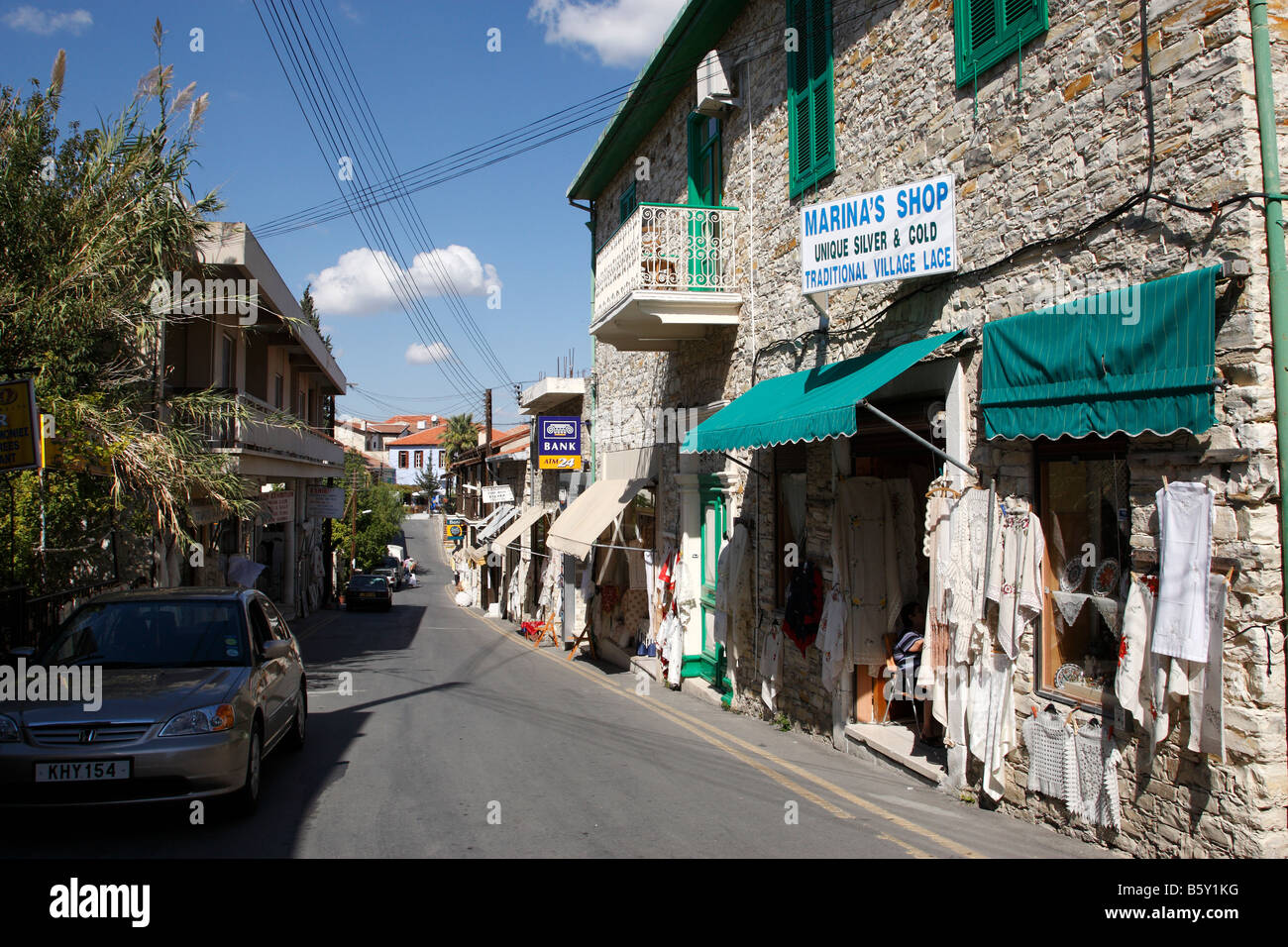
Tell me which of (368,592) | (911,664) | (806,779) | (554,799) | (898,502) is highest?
(898,502)

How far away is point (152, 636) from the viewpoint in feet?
22.6

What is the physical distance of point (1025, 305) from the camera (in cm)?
641

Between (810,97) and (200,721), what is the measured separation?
8.62 m

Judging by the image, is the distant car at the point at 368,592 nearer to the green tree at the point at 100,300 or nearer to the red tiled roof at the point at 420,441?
the green tree at the point at 100,300

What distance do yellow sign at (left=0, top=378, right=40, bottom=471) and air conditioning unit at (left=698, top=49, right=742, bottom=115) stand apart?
8.85 metres

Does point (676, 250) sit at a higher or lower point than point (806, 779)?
higher

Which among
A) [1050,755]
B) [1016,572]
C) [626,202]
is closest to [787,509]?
[1016,572]

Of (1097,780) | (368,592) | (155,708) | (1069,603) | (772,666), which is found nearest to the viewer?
(1097,780)

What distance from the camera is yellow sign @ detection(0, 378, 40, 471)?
765 cm

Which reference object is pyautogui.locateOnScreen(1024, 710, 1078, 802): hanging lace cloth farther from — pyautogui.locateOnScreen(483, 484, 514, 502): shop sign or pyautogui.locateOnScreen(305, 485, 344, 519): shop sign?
pyautogui.locateOnScreen(305, 485, 344, 519): shop sign

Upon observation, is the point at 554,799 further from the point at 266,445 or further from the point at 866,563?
the point at 266,445

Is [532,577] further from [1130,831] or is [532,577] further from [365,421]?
[365,421]
